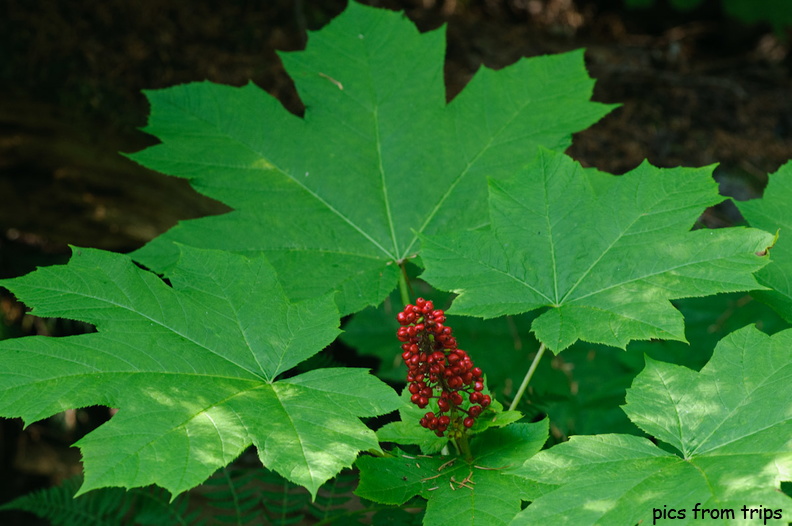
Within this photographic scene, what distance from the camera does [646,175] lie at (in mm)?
1334

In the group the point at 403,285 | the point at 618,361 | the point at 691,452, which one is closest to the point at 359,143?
the point at 403,285

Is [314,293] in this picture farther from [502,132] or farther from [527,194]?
[502,132]

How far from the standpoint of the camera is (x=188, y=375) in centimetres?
112

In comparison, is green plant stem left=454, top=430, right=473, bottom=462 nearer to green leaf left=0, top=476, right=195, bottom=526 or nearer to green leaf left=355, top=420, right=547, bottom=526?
green leaf left=355, top=420, right=547, bottom=526

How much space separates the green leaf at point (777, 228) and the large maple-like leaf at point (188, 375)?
815 millimetres

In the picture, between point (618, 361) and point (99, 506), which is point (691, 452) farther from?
point (618, 361)

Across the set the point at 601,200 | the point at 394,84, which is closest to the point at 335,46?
the point at 394,84

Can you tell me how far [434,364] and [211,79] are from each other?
3.42 metres

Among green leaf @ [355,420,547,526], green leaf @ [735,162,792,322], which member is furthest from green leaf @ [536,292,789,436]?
green leaf @ [355,420,547,526]

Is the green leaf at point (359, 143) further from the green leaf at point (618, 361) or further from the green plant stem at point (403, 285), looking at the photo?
the green leaf at point (618, 361)

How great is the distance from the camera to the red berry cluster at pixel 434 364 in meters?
1.05

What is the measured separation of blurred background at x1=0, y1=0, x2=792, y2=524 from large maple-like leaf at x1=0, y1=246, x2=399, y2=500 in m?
2.60

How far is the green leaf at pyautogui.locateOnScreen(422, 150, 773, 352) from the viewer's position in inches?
46.1

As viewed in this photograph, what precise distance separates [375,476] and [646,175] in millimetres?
800
